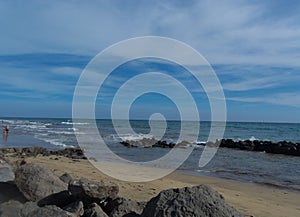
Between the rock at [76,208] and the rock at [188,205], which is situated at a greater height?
the rock at [188,205]

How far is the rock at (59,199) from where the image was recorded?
5.79 meters

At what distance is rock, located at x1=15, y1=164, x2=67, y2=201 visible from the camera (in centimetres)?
602

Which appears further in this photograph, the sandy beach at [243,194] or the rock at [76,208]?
the sandy beach at [243,194]

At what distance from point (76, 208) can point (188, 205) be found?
192cm

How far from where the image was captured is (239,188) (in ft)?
38.1

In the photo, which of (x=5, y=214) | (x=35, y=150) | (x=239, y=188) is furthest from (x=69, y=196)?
(x=35, y=150)

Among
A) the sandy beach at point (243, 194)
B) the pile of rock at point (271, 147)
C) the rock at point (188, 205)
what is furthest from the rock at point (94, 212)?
the pile of rock at point (271, 147)

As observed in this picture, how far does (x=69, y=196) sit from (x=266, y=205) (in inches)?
214

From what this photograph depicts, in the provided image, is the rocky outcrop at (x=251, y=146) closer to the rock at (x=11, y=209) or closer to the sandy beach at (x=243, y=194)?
the sandy beach at (x=243, y=194)

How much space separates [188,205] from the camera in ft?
13.9

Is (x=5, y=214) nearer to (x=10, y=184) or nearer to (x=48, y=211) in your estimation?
(x=48, y=211)

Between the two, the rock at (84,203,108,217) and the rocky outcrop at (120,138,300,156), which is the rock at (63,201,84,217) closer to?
the rock at (84,203,108,217)

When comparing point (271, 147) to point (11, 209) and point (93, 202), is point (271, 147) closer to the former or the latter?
point (93, 202)

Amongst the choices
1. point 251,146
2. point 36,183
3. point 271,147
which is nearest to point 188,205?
point 36,183
